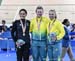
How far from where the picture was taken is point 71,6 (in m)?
23.5

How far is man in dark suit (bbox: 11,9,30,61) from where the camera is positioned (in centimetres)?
619

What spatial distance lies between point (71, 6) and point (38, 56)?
17.6 meters

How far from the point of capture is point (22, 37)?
6184mm

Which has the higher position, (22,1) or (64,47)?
(22,1)

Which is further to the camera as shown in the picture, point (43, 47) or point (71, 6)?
point (71, 6)

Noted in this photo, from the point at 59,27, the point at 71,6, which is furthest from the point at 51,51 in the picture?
the point at 71,6

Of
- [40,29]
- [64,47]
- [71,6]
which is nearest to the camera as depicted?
[40,29]

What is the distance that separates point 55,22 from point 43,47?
1.88 ft

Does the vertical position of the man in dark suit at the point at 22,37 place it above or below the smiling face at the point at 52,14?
below

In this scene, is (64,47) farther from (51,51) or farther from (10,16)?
(10,16)

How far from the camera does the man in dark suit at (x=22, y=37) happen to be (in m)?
6.19

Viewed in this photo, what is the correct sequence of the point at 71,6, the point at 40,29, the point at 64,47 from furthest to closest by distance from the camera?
the point at 71,6
the point at 64,47
the point at 40,29

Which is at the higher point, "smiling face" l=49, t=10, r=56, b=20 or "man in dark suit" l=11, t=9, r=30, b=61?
"smiling face" l=49, t=10, r=56, b=20

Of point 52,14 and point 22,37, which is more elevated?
point 52,14
